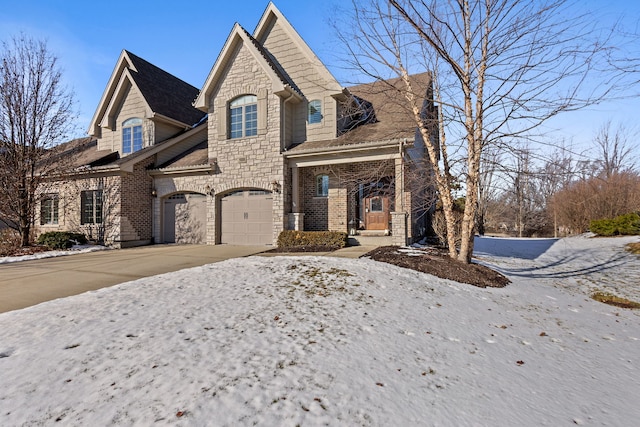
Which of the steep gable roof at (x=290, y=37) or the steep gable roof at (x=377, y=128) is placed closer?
the steep gable roof at (x=377, y=128)

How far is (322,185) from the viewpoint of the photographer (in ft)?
42.3

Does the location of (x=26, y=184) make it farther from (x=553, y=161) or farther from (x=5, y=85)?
(x=553, y=161)

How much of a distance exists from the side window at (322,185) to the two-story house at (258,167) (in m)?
0.04

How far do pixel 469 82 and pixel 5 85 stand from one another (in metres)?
17.7

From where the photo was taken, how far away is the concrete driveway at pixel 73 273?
205 inches

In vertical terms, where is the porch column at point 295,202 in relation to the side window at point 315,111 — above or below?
below

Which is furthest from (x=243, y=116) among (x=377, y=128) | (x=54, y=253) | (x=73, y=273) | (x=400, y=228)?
(x=54, y=253)

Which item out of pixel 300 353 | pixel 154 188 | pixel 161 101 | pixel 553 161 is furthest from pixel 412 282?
pixel 161 101

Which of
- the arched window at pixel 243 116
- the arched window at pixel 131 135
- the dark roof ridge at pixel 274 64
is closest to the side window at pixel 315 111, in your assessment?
the dark roof ridge at pixel 274 64

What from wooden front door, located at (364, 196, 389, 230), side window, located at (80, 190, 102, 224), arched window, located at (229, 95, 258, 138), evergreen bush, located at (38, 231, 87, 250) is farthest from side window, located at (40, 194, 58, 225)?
wooden front door, located at (364, 196, 389, 230)

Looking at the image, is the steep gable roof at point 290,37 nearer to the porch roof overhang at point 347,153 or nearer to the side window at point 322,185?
the porch roof overhang at point 347,153

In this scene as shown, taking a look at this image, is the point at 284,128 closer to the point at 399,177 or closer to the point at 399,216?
the point at 399,177

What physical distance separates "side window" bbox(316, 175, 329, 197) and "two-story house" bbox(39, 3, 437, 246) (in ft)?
0.14

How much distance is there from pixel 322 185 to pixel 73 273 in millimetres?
8820
